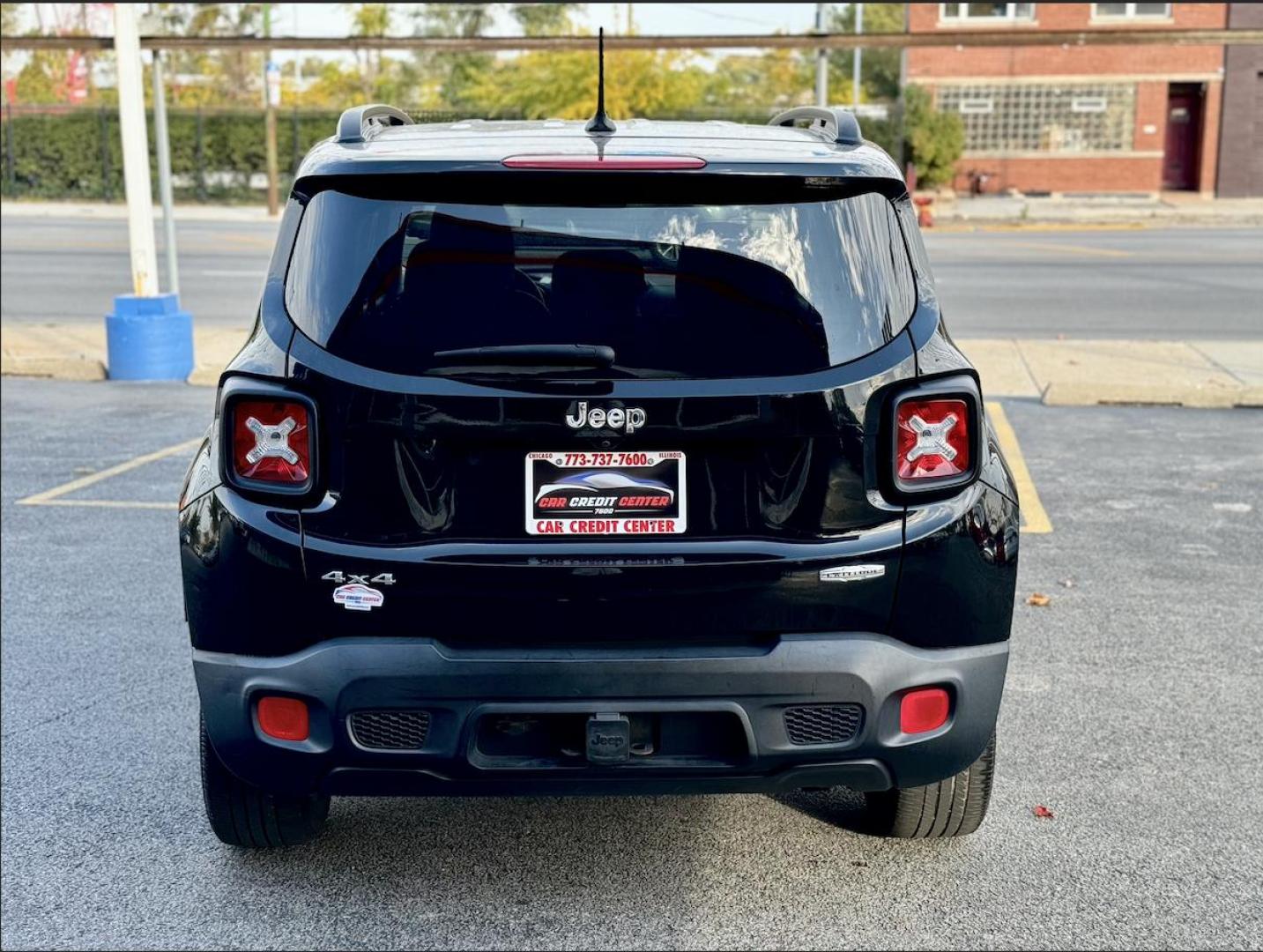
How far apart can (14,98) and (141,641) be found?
5731 centimetres

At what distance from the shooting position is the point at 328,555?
129 inches

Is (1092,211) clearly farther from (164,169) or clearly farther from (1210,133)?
(164,169)

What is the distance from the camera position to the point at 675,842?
4.07 meters

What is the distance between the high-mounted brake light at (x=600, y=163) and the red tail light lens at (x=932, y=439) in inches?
28.4

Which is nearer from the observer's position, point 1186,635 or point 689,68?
point 1186,635

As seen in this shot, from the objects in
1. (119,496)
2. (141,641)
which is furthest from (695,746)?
(119,496)

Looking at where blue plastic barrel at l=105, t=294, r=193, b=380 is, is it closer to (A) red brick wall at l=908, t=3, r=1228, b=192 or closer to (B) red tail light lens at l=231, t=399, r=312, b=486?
(B) red tail light lens at l=231, t=399, r=312, b=486

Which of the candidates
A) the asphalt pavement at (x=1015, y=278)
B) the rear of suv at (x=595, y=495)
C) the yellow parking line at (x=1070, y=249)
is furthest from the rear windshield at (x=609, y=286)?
the yellow parking line at (x=1070, y=249)

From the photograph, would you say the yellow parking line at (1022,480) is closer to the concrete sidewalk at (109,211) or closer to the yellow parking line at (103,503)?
the yellow parking line at (103,503)

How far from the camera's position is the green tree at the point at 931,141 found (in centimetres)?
3916

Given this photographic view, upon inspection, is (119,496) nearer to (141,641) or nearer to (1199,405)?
(141,641)

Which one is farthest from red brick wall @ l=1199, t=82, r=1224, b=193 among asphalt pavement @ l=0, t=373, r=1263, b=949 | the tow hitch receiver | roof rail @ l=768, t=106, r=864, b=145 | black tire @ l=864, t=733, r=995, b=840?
the tow hitch receiver

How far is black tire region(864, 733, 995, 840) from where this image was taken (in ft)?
12.7

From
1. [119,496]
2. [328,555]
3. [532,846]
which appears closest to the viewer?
[328,555]
